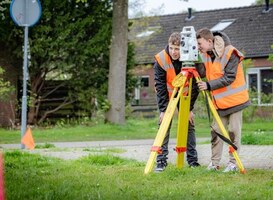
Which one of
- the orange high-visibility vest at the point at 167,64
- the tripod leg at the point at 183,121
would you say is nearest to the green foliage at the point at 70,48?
the orange high-visibility vest at the point at 167,64

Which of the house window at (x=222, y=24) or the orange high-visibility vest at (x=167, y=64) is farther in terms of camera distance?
the house window at (x=222, y=24)

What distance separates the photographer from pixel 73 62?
23.0m

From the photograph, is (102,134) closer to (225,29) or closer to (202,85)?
(202,85)

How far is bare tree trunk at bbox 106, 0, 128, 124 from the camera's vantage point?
71.4ft

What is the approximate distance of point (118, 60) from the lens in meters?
21.8

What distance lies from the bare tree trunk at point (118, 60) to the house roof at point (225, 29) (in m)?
10.6

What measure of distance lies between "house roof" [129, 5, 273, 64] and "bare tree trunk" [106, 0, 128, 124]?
34.6 feet

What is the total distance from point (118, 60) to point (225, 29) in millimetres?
18101

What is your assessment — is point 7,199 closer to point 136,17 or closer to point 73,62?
point 73,62

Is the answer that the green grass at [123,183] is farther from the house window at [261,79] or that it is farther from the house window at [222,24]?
the house window at [222,24]

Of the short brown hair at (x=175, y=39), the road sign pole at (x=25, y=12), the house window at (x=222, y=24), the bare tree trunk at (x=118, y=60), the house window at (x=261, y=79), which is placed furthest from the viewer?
the house window at (x=222, y=24)

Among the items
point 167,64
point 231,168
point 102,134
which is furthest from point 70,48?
point 231,168

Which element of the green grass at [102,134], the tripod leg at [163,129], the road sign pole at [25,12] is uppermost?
the road sign pole at [25,12]

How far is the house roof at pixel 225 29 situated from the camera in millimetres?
Result: 35719
